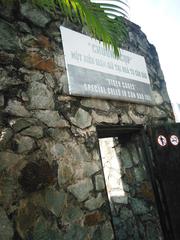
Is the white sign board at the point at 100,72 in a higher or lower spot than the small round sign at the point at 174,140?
higher

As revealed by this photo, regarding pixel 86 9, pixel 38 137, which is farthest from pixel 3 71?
pixel 86 9

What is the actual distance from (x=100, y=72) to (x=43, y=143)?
1.01 m

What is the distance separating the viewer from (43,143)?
1.74 m

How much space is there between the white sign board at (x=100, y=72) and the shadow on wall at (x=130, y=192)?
61 cm

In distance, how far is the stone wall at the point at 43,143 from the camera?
153 cm

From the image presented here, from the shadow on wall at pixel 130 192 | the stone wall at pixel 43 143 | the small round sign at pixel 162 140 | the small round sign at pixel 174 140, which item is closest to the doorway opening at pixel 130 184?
the shadow on wall at pixel 130 192

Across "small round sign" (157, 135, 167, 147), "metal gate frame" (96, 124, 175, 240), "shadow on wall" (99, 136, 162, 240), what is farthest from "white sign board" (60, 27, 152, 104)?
"shadow on wall" (99, 136, 162, 240)

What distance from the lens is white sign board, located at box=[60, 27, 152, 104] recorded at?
2.14 metres

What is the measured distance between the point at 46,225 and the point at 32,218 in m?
0.12

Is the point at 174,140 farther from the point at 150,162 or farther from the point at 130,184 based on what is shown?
the point at 130,184

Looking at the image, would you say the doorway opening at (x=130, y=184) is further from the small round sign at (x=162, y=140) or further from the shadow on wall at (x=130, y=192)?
the small round sign at (x=162, y=140)

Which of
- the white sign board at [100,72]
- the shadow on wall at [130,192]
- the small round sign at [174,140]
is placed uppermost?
the white sign board at [100,72]

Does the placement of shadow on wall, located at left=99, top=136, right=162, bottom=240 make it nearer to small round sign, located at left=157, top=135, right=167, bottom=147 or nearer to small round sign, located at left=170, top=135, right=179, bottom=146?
small round sign, located at left=157, top=135, right=167, bottom=147

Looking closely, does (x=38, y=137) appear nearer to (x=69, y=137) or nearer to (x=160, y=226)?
(x=69, y=137)
